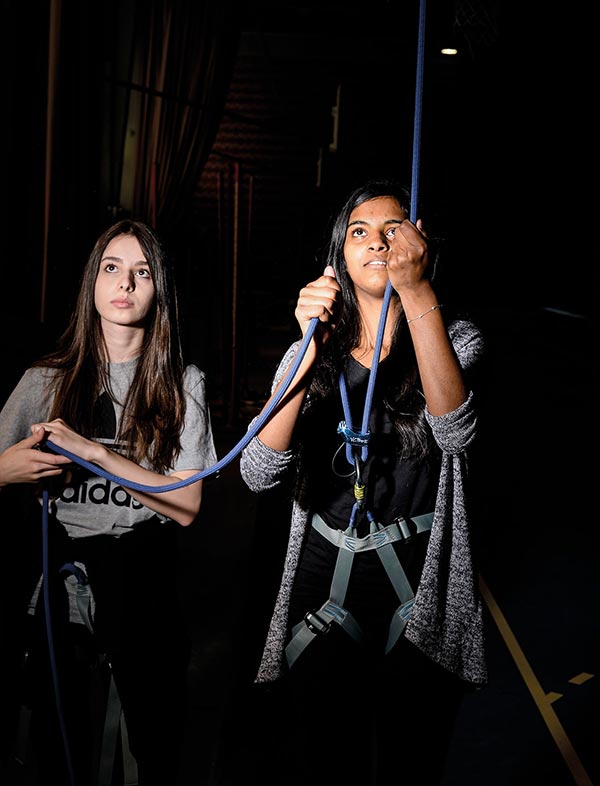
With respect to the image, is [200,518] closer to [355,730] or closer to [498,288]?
[355,730]

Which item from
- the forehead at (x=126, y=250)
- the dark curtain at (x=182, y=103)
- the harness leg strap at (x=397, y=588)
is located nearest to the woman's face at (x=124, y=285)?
the forehead at (x=126, y=250)

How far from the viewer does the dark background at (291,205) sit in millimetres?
3123

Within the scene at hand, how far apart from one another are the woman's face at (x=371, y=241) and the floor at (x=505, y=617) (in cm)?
33

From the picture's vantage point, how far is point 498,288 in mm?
21844

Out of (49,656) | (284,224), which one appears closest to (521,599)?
(49,656)

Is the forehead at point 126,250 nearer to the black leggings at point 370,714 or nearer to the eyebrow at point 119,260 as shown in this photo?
→ the eyebrow at point 119,260

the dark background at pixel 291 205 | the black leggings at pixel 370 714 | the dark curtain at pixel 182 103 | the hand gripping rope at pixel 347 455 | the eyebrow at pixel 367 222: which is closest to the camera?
the hand gripping rope at pixel 347 455

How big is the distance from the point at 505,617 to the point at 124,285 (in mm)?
3117

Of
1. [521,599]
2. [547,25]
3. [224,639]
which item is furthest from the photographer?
[547,25]

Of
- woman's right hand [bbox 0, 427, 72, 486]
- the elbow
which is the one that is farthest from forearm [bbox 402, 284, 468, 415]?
woman's right hand [bbox 0, 427, 72, 486]

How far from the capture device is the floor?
2836mm

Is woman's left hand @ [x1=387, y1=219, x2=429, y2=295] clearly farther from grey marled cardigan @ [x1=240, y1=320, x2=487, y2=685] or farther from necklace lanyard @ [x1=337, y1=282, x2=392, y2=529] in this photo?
grey marled cardigan @ [x1=240, y1=320, x2=487, y2=685]

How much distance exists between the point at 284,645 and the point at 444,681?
1.20ft

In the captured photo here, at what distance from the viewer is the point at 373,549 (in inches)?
64.0
